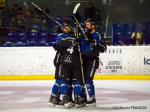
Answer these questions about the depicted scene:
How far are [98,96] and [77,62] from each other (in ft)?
4.67

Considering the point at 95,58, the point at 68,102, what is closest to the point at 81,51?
the point at 95,58

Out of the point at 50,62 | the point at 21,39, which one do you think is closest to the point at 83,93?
the point at 50,62

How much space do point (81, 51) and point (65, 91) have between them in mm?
613

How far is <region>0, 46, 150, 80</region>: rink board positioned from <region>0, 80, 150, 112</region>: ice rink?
763 millimetres

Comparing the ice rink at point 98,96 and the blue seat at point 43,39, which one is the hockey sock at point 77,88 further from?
the blue seat at point 43,39

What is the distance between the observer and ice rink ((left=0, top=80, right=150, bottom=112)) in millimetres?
6617

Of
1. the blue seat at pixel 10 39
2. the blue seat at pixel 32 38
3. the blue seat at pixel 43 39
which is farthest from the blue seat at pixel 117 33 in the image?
the blue seat at pixel 10 39

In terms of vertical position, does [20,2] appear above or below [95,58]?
above

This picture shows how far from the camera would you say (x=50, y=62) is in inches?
417

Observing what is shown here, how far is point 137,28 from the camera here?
1187 centimetres

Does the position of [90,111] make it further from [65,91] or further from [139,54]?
[139,54]

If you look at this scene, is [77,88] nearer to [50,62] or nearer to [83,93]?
[83,93]

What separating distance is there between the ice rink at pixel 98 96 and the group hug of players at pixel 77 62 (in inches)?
8.4

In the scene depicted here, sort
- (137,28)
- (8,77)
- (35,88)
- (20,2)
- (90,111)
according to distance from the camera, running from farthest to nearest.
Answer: (20,2) < (137,28) < (8,77) < (35,88) < (90,111)
